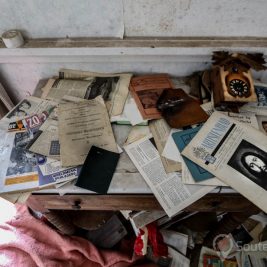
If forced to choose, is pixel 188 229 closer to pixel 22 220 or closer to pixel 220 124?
pixel 220 124

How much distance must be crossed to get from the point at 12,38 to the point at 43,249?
0.85 metres

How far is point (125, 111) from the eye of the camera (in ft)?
2.97

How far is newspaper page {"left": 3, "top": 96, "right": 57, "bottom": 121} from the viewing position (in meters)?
0.92

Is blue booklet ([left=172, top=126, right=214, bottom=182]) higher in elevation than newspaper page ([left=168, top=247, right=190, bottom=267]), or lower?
higher

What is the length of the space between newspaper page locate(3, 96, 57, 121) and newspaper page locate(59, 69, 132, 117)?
0.15 m

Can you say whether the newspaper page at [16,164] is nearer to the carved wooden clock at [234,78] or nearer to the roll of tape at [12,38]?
the roll of tape at [12,38]

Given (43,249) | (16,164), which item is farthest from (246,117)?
(43,249)

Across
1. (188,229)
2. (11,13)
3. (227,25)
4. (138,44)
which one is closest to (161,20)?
(138,44)

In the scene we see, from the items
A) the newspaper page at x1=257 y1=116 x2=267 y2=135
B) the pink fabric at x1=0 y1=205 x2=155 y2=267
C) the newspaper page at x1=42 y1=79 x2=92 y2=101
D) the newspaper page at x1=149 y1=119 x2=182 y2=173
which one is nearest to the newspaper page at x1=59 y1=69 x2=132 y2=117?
the newspaper page at x1=42 y1=79 x2=92 y2=101

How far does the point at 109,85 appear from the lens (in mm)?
992

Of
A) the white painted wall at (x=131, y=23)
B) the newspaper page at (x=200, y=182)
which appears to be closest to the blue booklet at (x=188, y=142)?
the newspaper page at (x=200, y=182)

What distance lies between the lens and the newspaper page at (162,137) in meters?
0.77

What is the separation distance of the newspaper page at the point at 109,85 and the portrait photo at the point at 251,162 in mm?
413

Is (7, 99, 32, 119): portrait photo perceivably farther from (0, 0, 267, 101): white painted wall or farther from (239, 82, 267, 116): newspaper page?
(239, 82, 267, 116): newspaper page
